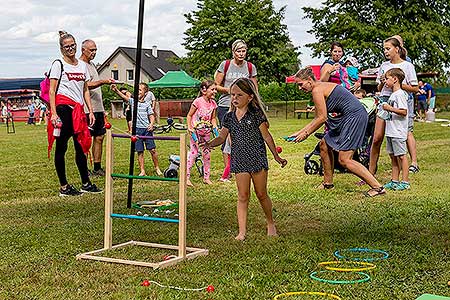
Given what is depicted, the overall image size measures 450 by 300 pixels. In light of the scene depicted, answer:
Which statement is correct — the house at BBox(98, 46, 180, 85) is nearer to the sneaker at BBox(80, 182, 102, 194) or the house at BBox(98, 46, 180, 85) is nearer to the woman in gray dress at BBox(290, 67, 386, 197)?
the sneaker at BBox(80, 182, 102, 194)

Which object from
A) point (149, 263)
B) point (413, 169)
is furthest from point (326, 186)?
point (149, 263)

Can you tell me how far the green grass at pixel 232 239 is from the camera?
486 centimetres

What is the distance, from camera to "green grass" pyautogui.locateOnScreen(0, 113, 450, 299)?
4.86 meters

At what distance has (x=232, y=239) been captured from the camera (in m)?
6.46

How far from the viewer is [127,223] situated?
7.39 meters

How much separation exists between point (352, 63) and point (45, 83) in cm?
502

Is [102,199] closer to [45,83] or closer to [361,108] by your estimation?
[45,83]

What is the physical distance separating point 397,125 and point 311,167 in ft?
6.65

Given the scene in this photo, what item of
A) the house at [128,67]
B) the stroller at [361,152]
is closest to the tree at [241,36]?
the house at [128,67]

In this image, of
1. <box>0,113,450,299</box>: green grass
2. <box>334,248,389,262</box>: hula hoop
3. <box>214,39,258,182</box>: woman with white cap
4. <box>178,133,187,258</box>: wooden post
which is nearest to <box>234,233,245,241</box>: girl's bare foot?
<box>0,113,450,299</box>: green grass

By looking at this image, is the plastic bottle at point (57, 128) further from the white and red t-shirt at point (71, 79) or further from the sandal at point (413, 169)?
the sandal at point (413, 169)

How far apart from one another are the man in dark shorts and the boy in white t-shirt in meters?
4.04

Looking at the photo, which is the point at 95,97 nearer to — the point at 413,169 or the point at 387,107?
the point at 387,107

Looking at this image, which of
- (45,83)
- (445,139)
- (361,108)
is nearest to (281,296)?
(361,108)
